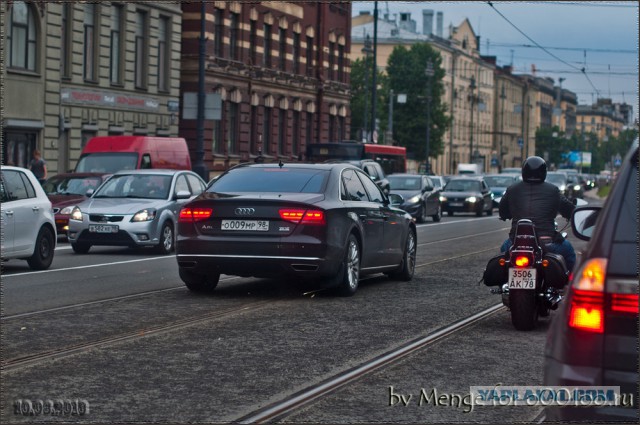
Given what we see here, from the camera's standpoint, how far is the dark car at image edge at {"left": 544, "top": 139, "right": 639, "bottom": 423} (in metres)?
4.50

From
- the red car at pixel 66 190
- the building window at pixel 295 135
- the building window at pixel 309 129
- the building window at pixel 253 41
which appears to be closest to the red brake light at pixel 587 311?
the red car at pixel 66 190

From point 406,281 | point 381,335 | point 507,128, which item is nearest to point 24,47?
point 406,281

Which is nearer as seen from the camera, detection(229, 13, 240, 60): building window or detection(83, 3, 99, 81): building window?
detection(83, 3, 99, 81): building window

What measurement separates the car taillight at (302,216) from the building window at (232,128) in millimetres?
44110

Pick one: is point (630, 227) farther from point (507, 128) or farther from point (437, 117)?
point (507, 128)

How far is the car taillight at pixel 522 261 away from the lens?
36.1 feet

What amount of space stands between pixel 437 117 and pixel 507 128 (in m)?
A: 45.6

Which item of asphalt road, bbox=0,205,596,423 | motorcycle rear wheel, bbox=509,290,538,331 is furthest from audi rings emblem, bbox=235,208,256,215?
motorcycle rear wheel, bbox=509,290,538,331

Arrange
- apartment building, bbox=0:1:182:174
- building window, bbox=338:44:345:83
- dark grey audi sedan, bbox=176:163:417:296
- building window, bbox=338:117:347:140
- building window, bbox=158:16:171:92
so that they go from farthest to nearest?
building window, bbox=338:117:347:140 → building window, bbox=338:44:345:83 → building window, bbox=158:16:171:92 → apartment building, bbox=0:1:182:174 → dark grey audi sedan, bbox=176:163:417:296

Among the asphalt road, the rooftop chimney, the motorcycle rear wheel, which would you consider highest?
the rooftop chimney

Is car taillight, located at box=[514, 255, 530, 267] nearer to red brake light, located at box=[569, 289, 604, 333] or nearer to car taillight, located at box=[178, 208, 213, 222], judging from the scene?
car taillight, located at box=[178, 208, 213, 222]

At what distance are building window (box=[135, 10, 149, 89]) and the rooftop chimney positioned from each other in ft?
279

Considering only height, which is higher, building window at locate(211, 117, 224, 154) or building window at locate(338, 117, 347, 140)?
building window at locate(338, 117, 347, 140)

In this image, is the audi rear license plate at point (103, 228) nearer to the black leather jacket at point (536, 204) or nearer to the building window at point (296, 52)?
the black leather jacket at point (536, 204)
